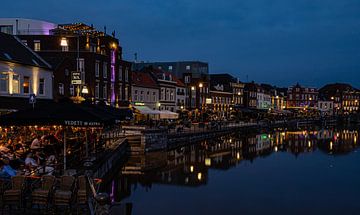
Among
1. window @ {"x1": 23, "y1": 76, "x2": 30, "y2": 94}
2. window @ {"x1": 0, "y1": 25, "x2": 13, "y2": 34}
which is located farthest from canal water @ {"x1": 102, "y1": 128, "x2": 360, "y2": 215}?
window @ {"x1": 0, "y1": 25, "x2": 13, "y2": 34}

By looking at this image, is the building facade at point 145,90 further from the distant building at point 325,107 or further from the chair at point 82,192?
the distant building at point 325,107

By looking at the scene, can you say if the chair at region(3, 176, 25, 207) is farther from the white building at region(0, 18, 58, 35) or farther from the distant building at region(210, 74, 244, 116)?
the distant building at region(210, 74, 244, 116)

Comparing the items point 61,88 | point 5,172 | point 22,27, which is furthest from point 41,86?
point 5,172

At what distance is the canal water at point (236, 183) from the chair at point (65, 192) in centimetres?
403

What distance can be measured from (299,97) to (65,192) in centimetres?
16071

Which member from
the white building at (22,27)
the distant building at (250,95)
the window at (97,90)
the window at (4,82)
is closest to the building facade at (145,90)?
the window at (97,90)

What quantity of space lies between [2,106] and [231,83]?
82.5m

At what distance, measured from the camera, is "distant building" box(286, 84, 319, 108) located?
16425 cm

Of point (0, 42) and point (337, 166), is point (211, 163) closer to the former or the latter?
point (337, 166)

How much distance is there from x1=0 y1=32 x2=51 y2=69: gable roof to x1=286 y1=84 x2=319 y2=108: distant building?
141m

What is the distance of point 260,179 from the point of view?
32125 mm

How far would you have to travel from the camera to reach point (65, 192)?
42.4 feet

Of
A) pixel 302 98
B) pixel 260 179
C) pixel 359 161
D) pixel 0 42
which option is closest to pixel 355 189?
pixel 260 179

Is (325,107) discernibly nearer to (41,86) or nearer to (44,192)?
(41,86)
